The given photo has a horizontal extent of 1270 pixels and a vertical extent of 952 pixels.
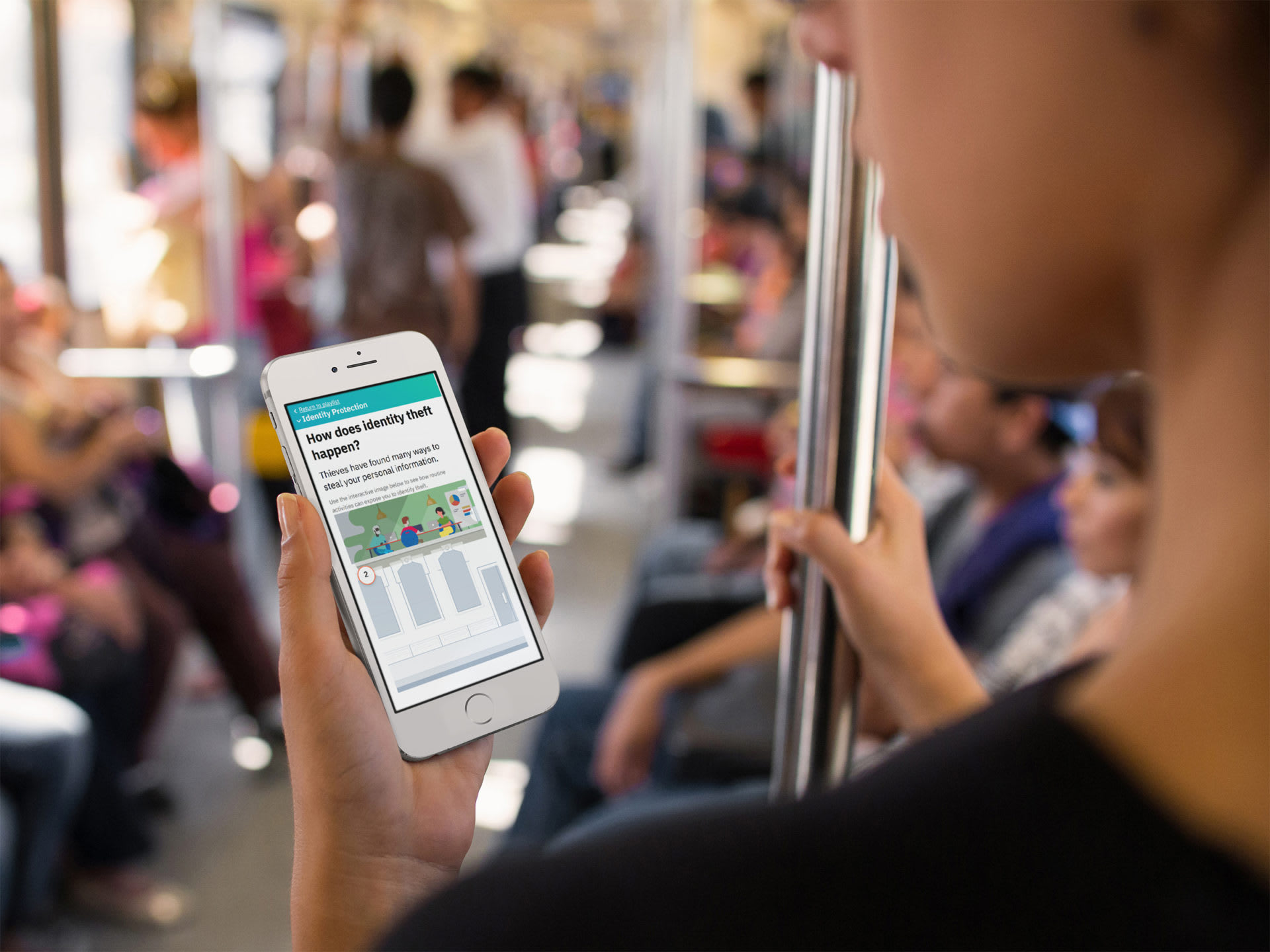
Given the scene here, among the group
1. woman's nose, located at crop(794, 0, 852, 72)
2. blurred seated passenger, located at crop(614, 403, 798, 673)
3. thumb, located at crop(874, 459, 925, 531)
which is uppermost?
woman's nose, located at crop(794, 0, 852, 72)

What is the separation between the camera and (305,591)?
48 cm

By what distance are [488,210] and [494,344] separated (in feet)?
1.56

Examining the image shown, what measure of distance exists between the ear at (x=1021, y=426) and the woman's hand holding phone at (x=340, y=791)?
Answer: 149 cm

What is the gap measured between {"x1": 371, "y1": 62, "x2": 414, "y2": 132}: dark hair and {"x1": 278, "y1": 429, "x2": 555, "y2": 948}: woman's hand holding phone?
9.78 feet

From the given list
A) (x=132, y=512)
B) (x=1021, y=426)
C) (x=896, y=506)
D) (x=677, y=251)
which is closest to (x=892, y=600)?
(x=896, y=506)

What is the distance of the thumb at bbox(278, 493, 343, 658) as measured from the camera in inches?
18.6

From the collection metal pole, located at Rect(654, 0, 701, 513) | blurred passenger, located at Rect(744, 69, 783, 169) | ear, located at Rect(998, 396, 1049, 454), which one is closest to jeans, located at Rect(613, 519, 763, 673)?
ear, located at Rect(998, 396, 1049, 454)

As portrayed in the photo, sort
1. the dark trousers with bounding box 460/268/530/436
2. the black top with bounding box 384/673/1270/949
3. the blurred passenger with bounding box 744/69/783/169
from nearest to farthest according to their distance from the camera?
the black top with bounding box 384/673/1270/949
the dark trousers with bounding box 460/268/530/436
the blurred passenger with bounding box 744/69/783/169

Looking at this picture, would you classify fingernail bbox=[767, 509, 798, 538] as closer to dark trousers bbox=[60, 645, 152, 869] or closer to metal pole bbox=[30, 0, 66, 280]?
dark trousers bbox=[60, 645, 152, 869]

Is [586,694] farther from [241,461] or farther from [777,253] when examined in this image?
[777,253]

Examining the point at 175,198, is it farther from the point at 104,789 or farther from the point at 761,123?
the point at 761,123

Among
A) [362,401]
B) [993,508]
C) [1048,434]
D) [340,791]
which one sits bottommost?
[993,508]

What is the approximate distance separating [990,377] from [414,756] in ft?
1.13

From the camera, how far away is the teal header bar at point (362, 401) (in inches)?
23.2
